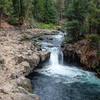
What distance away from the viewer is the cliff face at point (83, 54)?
15.1m

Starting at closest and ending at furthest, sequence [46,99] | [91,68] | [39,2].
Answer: [46,99], [91,68], [39,2]

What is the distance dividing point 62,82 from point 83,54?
15.5 feet

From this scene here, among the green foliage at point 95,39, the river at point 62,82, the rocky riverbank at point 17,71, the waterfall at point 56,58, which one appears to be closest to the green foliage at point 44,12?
the waterfall at point 56,58

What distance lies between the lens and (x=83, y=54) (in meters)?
16.2

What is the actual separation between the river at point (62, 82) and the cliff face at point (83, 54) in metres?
0.82

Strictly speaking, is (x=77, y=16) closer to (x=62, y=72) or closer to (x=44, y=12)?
(x=62, y=72)

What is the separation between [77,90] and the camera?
1202cm

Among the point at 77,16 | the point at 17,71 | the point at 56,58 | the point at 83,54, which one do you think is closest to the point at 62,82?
the point at 17,71

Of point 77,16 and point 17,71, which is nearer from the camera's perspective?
point 17,71

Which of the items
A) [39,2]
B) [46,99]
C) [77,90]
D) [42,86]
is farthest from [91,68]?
[39,2]

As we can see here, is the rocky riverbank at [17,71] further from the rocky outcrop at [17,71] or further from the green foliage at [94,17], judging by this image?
the green foliage at [94,17]

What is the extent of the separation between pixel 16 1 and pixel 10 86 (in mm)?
28813

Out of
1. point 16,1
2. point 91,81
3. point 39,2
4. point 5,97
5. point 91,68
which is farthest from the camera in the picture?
point 39,2

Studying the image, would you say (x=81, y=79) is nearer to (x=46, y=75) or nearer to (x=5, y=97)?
(x=46, y=75)
